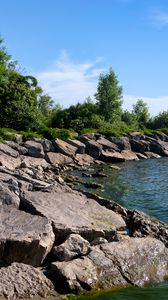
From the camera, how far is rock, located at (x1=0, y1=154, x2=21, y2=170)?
35.2m

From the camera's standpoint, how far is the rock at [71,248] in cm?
Result: 1304

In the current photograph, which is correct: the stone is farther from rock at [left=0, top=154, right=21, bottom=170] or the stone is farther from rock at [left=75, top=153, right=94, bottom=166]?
rock at [left=75, top=153, right=94, bottom=166]

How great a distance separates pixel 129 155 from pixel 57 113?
2588 centimetres

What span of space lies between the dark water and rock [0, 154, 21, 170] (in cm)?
597

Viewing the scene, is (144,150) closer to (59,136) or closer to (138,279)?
(59,136)

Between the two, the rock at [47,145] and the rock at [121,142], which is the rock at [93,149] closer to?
the rock at [47,145]

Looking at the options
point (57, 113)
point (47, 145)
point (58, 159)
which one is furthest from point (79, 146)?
point (57, 113)

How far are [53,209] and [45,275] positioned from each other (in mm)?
4026

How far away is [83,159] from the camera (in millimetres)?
51438

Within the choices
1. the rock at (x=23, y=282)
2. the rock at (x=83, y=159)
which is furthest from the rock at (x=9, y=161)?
the rock at (x=23, y=282)

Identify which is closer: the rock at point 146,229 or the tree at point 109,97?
the rock at point 146,229

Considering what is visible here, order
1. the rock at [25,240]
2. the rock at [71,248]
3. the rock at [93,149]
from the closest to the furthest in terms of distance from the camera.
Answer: the rock at [25,240], the rock at [71,248], the rock at [93,149]

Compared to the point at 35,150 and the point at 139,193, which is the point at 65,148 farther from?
the point at 139,193

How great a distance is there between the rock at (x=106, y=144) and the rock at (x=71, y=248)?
146 feet
